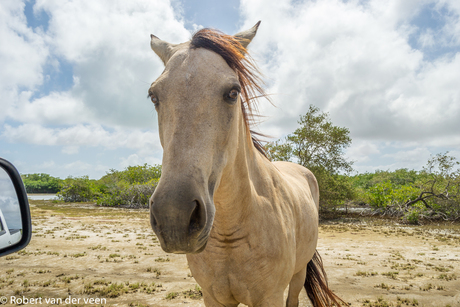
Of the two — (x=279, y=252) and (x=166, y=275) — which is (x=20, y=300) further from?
(x=279, y=252)

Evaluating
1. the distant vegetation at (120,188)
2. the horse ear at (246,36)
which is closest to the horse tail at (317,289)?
the horse ear at (246,36)

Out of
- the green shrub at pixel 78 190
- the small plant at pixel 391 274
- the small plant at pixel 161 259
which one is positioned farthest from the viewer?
the green shrub at pixel 78 190

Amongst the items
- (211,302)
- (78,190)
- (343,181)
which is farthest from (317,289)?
(78,190)

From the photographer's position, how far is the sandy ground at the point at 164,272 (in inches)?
169

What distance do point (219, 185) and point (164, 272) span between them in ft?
16.3

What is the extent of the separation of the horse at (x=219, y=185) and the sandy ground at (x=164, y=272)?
2750 millimetres

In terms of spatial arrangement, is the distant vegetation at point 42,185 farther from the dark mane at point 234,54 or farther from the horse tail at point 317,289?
the dark mane at point 234,54

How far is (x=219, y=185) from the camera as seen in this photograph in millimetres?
1554

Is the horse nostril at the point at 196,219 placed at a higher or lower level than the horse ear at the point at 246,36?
lower

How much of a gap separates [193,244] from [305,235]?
1.81m

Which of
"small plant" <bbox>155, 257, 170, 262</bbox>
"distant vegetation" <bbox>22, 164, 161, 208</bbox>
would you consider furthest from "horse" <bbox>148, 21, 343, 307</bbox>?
"distant vegetation" <bbox>22, 164, 161, 208</bbox>

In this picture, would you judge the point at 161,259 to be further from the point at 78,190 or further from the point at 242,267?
the point at 78,190

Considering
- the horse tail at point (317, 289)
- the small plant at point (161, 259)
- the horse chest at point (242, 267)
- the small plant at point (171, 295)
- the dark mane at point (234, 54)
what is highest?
the dark mane at point (234, 54)

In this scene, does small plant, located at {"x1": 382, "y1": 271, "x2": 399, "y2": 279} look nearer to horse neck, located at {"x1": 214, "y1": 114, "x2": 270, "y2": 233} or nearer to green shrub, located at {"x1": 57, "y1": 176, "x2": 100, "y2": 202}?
horse neck, located at {"x1": 214, "y1": 114, "x2": 270, "y2": 233}
